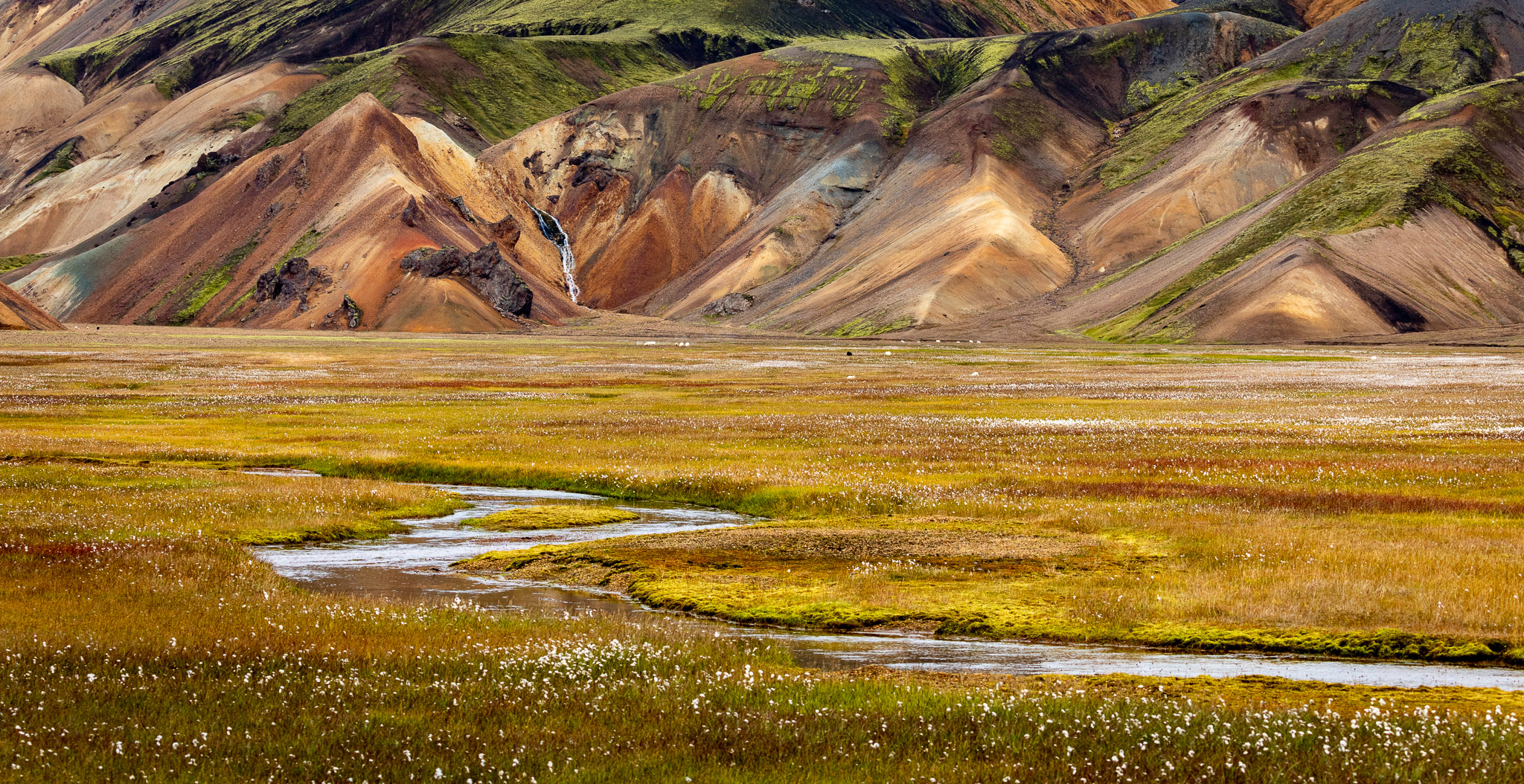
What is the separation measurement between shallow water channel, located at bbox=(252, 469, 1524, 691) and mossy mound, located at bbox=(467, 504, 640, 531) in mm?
479

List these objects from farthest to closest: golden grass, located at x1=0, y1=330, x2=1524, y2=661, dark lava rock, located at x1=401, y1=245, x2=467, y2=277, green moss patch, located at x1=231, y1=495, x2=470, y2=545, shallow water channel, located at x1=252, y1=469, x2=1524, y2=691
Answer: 1. dark lava rock, located at x1=401, y1=245, x2=467, y2=277
2. green moss patch, located at x1=231, y1=495, x2=470, y2=545
3. golden grass, located at x1=0, y1=330, x2=1524, y2=661
4. shallow water channel, located at x1=252, y1=469, x2=1524, y2=691

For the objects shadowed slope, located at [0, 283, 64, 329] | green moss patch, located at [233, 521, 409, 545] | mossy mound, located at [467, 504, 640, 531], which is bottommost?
shadowed slope, located at [0, 283, 64, 329]

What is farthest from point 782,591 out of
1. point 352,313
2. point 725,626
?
point 352,313

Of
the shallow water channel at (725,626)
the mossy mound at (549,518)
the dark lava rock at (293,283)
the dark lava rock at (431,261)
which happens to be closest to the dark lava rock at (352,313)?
the dark lava rock at (293,283)

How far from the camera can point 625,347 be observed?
14850 centimetres

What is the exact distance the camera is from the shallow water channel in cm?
1805

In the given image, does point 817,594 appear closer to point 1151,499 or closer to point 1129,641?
point 1129,641

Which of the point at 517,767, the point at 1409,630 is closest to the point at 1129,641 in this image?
the point at 1409,630

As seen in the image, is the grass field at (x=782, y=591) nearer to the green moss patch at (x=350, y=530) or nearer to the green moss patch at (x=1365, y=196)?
the green moss patch at (x=350, y=530)

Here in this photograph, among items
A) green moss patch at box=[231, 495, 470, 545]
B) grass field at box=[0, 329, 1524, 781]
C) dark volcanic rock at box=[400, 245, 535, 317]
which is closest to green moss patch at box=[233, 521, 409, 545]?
green moss patch at box=[231, 495, 470, 545]

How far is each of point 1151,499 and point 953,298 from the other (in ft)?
507

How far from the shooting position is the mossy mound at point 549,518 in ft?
104

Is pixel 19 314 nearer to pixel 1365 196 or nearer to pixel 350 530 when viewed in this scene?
pixel 350 530

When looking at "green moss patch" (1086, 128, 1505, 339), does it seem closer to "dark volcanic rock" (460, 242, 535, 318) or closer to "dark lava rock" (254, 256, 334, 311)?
"dark volcanic rock" (460, 242, 535, 318)
